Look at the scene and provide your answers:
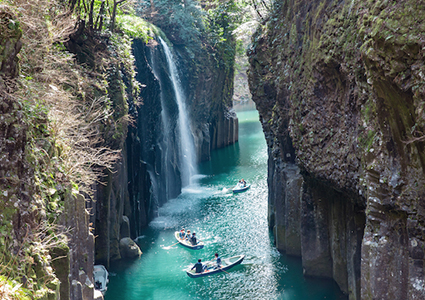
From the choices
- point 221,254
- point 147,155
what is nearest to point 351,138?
point 221,254

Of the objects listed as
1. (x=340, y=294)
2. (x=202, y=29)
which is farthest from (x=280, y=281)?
(x=202, y=29)

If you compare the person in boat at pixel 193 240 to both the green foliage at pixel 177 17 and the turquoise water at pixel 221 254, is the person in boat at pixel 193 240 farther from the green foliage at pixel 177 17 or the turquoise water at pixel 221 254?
the green foliage at pixel 177 17

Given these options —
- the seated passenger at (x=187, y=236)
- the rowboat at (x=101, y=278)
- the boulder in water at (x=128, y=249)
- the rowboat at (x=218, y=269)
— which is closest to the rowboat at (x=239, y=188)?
the seated passenger at (x=187, y=236)

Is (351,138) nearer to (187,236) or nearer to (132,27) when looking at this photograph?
(187,236)

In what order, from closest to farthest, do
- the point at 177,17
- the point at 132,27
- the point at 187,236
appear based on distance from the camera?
the point at 187,236
the point at 132,27
the point at 177,17

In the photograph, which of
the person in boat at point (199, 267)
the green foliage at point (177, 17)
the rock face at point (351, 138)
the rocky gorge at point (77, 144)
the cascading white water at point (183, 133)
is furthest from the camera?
the green foliage at point (177, 17)

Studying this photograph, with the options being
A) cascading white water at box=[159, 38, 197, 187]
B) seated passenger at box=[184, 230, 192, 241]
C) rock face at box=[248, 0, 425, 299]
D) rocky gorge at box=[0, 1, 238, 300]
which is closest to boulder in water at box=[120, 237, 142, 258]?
rocky gorge at box=[0, 1, 238, 300]
